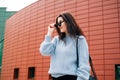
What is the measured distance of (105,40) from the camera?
11508 mm

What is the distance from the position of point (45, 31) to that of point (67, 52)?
13.1 m

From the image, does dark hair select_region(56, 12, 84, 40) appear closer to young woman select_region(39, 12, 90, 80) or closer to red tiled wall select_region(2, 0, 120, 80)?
young woman select_region(39, 12, 90, 80)

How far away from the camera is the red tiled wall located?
11312 mm

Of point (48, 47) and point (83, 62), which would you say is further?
point (48, 47)

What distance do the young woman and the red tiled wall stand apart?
9.05 meters

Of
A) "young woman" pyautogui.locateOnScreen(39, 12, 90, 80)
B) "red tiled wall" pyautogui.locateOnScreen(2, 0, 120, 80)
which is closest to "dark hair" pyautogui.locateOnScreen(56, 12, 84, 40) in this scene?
"young woman" pyautogui.locateOnScreen(39, 12, 90, 80)

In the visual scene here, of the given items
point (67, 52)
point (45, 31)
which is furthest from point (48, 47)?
point (45, 31)

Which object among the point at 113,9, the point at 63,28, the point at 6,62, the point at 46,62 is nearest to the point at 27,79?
the point at 46,62

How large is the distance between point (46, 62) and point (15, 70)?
4.98 m

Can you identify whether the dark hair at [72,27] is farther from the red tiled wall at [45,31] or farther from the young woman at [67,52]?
the red tiled wall at [45,31]

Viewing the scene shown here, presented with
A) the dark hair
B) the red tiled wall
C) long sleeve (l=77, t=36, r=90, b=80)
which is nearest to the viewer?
long sleeve (l=77, t=36, r=90, b=80)

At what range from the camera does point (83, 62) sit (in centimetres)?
209

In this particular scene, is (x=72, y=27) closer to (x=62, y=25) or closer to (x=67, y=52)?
(x=62, y=25)

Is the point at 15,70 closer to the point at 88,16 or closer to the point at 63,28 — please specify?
the point at 88,16
